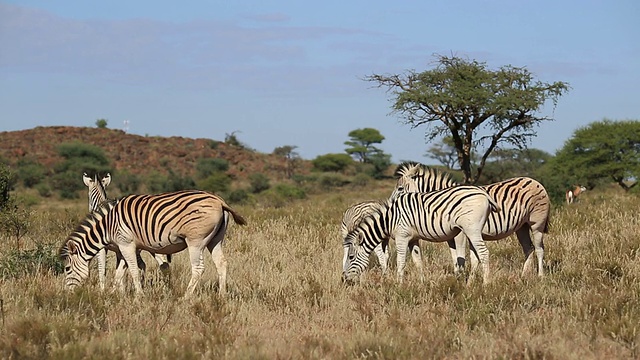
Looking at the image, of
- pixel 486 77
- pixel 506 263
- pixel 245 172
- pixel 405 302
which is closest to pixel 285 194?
pixel 245 172

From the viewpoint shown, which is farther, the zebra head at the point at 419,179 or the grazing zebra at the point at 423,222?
the zebra head at the point at 419,179

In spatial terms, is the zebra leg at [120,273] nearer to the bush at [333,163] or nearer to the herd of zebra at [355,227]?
the herd of zebra at [355,227]

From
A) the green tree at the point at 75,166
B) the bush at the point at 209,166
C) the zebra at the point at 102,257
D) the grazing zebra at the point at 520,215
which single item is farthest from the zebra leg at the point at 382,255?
the bush at the point at 209,166

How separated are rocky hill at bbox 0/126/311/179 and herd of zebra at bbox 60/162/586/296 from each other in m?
55.8

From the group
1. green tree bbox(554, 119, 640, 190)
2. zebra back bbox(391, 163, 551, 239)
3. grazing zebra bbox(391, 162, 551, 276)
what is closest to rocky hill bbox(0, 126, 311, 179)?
green tree bbox(554, 119, 640, 190)

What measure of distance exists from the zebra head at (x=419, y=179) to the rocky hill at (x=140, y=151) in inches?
2145

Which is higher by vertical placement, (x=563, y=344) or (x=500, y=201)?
(x=500, y=201)

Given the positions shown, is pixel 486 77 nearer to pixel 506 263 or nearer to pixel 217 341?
pixel 506 263

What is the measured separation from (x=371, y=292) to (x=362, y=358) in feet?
8.57

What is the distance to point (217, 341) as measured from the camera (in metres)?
7.21

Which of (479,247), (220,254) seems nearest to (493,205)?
(479,247)

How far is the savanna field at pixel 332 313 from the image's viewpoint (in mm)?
6805

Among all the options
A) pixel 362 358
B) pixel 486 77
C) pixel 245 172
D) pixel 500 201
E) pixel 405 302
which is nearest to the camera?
pixel 362 358

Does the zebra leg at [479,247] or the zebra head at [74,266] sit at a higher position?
the zebra leg at [479,247]
